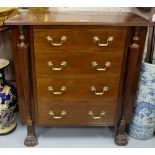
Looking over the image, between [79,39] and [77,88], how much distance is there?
0.94 ft

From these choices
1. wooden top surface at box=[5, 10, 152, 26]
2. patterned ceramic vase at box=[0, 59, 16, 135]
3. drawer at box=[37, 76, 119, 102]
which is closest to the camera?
wooden top surface at box=[5, 10, 152, 26]

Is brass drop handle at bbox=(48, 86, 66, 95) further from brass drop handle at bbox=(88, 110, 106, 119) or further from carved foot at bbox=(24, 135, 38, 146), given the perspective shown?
carved foot at bbox=(24, 135, 38, 146)

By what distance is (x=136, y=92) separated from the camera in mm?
1389

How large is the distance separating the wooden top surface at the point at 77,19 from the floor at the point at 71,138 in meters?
0.82

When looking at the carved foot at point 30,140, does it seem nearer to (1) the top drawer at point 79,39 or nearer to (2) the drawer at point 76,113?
(2) the drawer at point 76,113

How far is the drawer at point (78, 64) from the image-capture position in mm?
1216

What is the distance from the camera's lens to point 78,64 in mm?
1235

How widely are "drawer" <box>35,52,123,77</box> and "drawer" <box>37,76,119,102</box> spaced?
Answer: 0.12ft

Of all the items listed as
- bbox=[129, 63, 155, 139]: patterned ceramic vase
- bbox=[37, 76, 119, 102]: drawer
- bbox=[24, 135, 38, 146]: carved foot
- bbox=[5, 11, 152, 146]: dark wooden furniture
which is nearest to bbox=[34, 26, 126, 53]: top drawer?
bbox=[5, 11, 152, 146]: dark wooden furniture

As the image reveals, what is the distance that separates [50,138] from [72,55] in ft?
2.20

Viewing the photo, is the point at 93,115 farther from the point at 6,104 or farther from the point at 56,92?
the point at 6,104

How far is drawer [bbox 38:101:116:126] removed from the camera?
1.36 m

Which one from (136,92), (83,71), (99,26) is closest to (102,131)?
(136,92)
